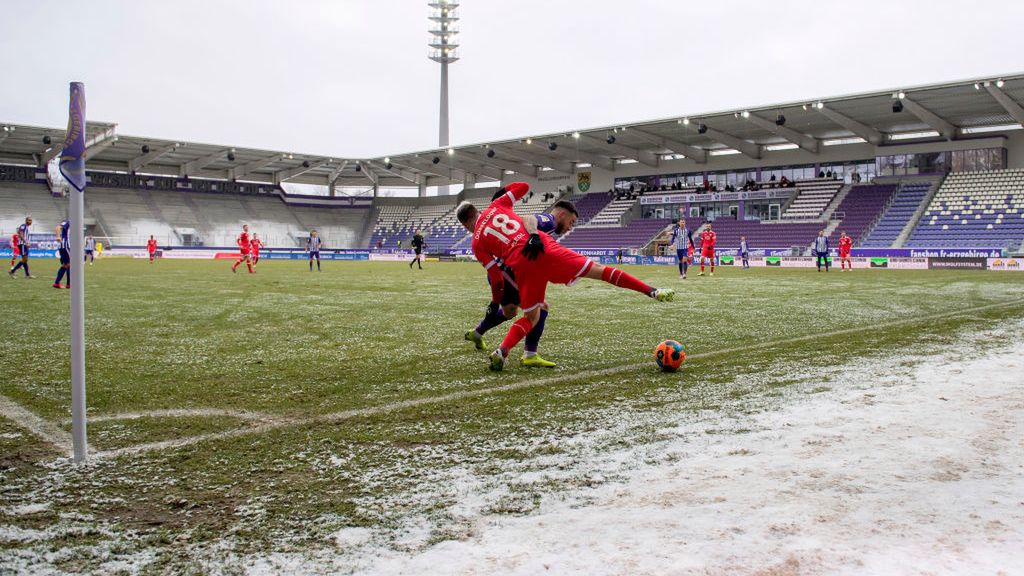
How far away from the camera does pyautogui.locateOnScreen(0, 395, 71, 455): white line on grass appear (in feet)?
11.9

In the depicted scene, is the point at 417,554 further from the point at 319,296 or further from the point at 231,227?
the point at 231,227

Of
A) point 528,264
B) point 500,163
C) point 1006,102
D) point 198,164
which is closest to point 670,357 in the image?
point 528,264

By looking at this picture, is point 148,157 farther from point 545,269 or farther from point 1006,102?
point 545,269

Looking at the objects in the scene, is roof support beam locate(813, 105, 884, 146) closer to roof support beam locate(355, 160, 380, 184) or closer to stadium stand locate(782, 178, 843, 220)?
stadium stand locate(782, 178, 843, 220)

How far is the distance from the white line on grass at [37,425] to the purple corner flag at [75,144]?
4.36 ft

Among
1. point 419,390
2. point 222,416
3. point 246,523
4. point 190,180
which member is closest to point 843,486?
point 246,523

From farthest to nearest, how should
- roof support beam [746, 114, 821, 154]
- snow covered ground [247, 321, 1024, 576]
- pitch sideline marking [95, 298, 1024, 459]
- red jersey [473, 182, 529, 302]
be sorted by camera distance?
roof support beam [746, 114, 821, 154] < red jersey [473, 182, 529, 302] < pitch sideline marking [95, 298, 1024, 459] < snow covered ground [247, 321, 1024, 576]

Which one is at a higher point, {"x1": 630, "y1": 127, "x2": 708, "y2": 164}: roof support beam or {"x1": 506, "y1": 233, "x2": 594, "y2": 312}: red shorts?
{"x1": 630, "y1": 127, "x2": 708, "y2": 164}: roof support beam

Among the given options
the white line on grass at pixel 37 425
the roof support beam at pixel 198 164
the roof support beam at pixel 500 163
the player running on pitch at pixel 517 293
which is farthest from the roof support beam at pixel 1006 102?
the roof support beam at pixel 198 164

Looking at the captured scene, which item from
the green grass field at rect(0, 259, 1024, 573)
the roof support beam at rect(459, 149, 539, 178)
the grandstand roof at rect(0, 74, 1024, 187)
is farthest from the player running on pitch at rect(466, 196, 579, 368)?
the roof support beam at rect(459, 149, 539, 178)

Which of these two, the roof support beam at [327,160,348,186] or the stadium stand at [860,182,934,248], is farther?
the roof support beam at [327,160,348,186]

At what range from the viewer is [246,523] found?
2.53 metres

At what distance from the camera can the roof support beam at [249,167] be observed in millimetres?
64312

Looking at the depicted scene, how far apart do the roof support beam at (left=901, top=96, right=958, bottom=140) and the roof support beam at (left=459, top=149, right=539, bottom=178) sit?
99.1 ft
